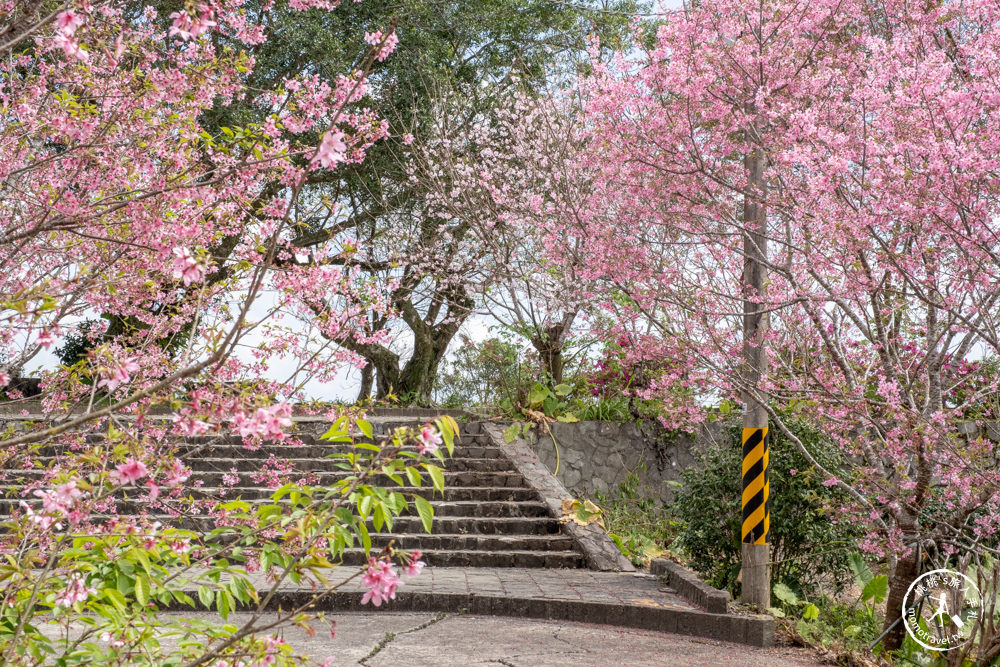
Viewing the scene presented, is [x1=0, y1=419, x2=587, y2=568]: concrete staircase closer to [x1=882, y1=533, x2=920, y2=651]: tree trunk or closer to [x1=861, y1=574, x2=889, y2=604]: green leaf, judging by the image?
[x1=861, y1=574, x2=889, y2=604]: green leaf

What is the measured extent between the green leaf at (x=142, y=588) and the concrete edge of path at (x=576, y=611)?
174 inches

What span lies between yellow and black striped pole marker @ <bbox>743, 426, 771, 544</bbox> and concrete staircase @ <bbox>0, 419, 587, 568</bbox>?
300 centimetres

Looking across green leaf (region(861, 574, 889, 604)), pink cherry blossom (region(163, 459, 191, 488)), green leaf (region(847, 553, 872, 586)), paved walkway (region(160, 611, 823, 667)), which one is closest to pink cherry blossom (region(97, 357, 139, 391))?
pink cherry blossom (region(163, 459, 191, 488))

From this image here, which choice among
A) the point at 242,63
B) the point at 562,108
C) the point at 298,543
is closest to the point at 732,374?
the point at 242,63

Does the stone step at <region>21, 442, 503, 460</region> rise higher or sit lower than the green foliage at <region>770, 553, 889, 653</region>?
higher

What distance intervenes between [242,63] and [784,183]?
4218 mm

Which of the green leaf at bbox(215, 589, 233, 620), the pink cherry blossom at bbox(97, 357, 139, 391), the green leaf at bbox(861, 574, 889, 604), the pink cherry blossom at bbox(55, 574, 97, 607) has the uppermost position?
the pink cherry blossom at bbox(97, 357, 139, 391)

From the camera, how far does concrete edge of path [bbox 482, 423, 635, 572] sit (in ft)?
33.6

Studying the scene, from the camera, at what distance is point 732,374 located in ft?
26.0

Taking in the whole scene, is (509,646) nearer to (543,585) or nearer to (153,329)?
(543,585)

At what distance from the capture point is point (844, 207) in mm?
6367

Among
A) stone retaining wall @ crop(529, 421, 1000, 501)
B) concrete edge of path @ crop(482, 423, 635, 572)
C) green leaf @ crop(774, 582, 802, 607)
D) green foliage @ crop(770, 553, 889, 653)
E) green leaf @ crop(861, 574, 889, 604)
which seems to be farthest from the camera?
stone retaining wall @ crop(529, 421, 1000, 501)

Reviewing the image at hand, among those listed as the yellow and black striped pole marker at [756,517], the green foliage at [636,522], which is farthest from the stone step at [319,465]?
the yellow and black striped pole marker at [756,517]

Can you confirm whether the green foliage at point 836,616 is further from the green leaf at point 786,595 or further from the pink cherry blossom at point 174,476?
the pink cherry blossom at point 174,476
